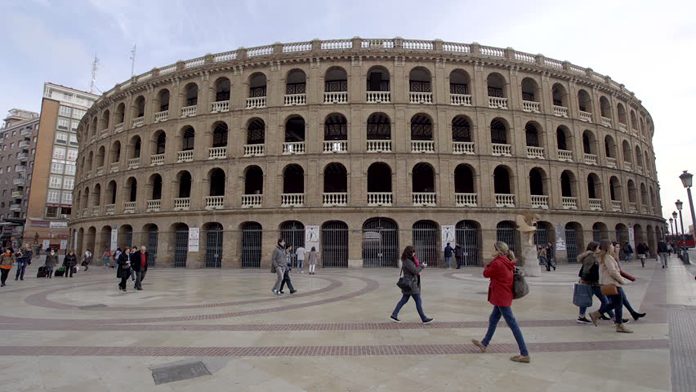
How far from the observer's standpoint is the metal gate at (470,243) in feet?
79.8

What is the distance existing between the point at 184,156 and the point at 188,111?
12.2 feet

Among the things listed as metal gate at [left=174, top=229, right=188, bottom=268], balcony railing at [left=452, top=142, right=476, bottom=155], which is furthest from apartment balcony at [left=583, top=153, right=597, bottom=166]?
metal gate at [left=174, top=229, right=188, bottom=268]

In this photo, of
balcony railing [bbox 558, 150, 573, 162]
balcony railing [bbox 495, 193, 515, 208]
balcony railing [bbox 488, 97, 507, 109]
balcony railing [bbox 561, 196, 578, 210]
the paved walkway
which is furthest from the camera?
balcony railing [bbox 558, 150, 573, 162]

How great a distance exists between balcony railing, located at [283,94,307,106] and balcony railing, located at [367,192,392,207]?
8.69 meters

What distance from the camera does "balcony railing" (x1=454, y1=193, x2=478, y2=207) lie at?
960 inches

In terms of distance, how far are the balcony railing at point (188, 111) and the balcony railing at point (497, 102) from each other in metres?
22.9

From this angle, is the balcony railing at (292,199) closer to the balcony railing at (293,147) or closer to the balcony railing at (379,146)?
the balcony railing at (293,147)

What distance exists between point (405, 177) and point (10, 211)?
80.3 m

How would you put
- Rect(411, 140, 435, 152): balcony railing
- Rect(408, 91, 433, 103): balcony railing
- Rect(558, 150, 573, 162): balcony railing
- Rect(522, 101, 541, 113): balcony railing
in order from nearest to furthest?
Rect(411, 140, 435, 152): balcony railing
Rect(408, 91, 433, 103): balcony railing
Rect(522, 101, 541, 113): balcony railing
Rect(558, 150, 573, 162): balcony railing

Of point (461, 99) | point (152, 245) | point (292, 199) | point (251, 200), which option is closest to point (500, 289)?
point (292, 199)

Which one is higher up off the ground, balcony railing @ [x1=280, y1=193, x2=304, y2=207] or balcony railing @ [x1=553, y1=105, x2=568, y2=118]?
balcony railing @ [x1=553, y1=105, x2=568, y2=118]

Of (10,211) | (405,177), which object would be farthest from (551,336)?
(10,211)

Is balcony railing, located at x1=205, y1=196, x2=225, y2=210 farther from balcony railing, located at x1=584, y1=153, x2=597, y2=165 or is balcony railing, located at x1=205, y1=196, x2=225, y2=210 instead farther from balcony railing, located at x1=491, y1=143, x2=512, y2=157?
balcony railing, located at x1=584, y1=153, x2=597, y2=165

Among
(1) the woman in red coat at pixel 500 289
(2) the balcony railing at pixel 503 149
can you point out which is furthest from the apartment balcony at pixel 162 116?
(1) the woman in red coat at pixel 500 289
